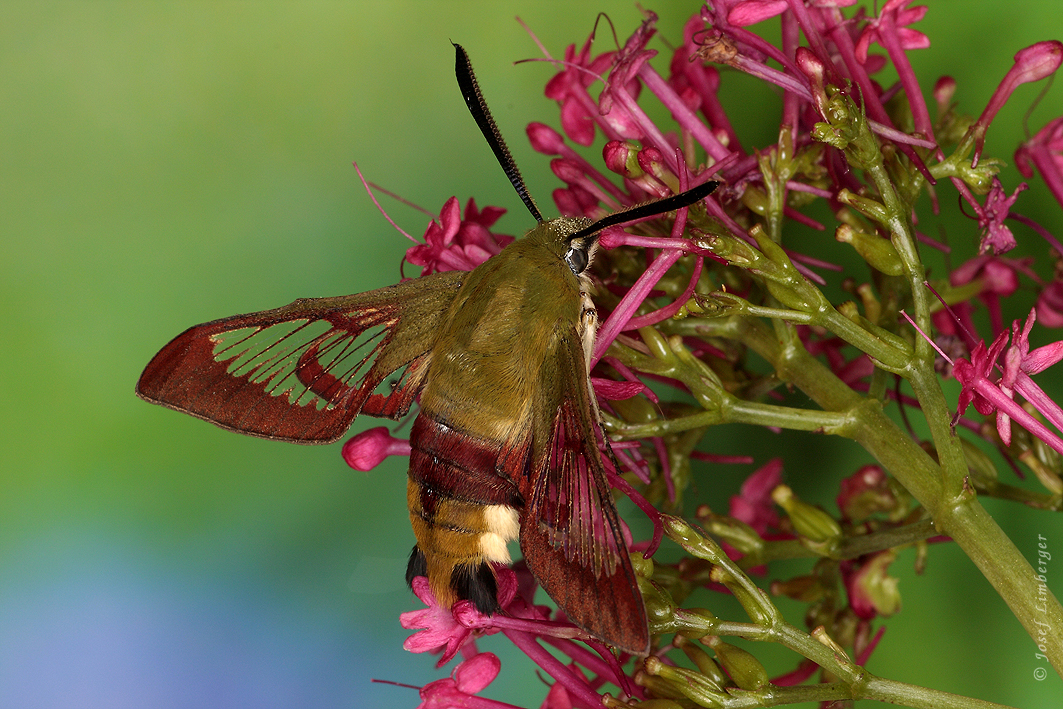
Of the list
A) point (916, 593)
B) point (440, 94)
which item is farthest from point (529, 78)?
point (916, 593)

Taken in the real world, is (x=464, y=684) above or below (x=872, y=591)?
above

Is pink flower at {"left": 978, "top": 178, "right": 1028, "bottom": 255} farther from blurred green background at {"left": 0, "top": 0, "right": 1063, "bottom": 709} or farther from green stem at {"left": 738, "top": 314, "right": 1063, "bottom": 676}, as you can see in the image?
blurred green background at {"left": 0, "top": 0, "right": 1063, "bottom": 709}

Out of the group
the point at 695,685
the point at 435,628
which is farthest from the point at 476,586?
the point at 695,685

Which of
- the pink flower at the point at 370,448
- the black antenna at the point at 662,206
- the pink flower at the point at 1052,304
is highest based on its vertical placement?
the black antenna at the point at 662,206

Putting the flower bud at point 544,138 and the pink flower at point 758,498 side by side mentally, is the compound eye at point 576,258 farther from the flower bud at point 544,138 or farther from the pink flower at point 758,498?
the pink flower at point 758,498

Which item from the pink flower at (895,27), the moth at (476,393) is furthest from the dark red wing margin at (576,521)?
the pink flower at (895,27)

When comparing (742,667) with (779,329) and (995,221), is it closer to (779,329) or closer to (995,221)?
(779,329)

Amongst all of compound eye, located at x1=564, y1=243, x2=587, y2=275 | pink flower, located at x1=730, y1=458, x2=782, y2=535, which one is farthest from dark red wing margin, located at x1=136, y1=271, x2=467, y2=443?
pink flower, located at x1=730, y1=458, x2=782, y2=535
